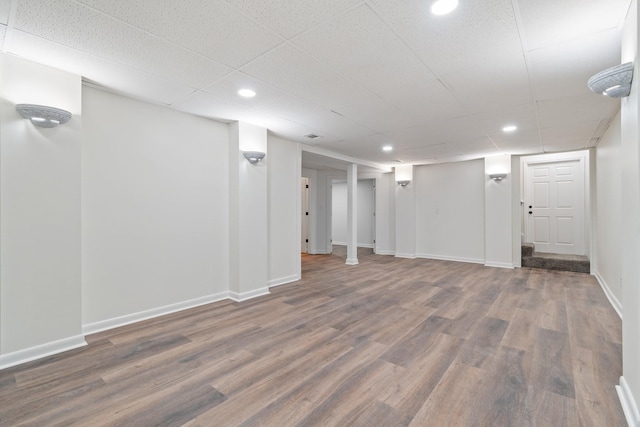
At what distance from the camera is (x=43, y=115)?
2236 millimetres

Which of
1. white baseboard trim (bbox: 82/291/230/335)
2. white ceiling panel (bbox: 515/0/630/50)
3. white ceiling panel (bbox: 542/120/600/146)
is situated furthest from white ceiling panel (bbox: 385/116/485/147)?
white baseboard trim (bbox: 82/291/230/335)

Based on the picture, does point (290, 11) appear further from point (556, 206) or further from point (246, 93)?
point (556, 206)

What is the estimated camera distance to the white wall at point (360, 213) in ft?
32.1

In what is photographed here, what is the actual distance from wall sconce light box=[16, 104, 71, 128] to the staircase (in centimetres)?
777

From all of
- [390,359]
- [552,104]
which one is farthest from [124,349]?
[552,104]

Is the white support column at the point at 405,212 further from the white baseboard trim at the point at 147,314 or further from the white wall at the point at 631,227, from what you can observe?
the white wall at the point at 631,227

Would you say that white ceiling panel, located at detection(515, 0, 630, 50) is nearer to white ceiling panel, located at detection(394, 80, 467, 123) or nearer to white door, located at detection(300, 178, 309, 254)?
white ceiling panel, located at detection(394, 80, 467, 123)

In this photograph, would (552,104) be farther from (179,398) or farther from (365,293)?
(179,398)

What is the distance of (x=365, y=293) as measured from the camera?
425 centimetres

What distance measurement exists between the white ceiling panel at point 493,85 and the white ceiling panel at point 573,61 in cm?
10

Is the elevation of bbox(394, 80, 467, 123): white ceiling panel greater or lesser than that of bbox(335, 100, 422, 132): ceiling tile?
lesser

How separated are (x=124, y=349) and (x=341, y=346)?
1931 mm

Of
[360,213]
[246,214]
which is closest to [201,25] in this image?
[246,214]

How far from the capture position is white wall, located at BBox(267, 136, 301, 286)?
15.3 feet
